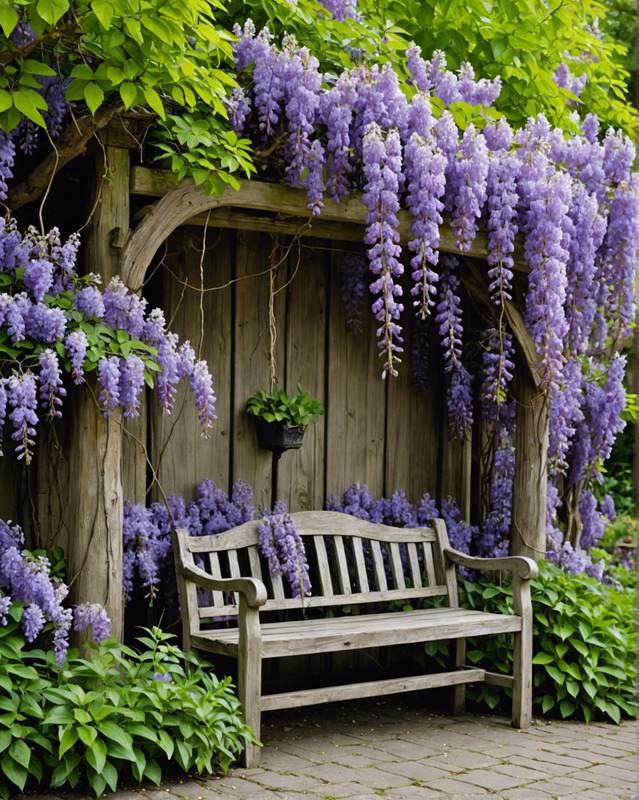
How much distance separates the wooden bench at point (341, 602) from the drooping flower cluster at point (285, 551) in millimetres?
44

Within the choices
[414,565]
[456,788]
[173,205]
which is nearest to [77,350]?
[173,205]

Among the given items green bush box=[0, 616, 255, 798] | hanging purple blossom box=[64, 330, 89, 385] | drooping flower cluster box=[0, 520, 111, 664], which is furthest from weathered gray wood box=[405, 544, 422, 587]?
hanging purple blossom box=[64, 330, 89, 385]

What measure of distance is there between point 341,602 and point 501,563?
2.75 ft

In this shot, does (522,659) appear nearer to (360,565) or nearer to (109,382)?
(360,565)

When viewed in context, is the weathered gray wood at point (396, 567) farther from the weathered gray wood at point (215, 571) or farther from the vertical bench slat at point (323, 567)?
the weathered gray wood at point (215, 571)

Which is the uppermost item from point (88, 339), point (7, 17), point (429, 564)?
point (7, 17)

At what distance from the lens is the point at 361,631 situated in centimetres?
456

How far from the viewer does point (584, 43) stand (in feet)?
20.3

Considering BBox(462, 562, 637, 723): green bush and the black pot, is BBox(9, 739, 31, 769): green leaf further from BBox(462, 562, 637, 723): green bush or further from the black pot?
BBox(462, 562, 637, 723): green bush

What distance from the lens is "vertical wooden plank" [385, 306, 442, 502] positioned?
592 centimetres

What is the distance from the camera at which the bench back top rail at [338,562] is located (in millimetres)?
4746

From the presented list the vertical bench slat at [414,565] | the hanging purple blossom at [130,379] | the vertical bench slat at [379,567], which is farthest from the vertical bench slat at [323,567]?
the hanging purple blossom at [130,379]

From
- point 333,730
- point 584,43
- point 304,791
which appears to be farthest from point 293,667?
point 584,43

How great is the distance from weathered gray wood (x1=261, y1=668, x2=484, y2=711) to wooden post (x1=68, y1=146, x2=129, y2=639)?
745 millimetres
